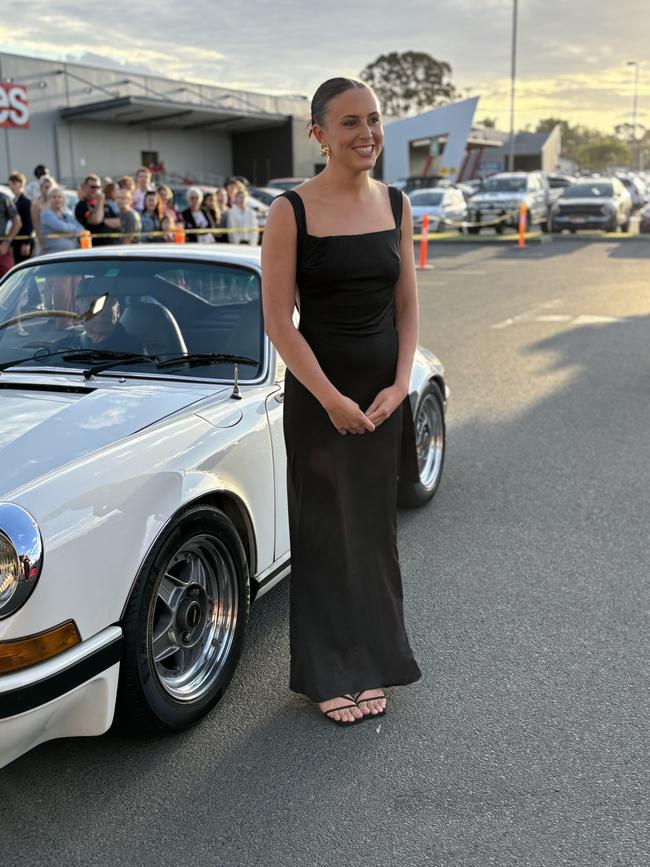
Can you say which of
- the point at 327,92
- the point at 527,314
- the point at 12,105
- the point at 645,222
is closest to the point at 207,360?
the point at 327,92

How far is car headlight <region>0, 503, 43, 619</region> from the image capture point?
2289 millimetres

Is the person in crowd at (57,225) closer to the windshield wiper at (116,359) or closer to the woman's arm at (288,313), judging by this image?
the windshield wiper at (116,359)

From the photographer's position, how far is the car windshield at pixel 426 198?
2800cm

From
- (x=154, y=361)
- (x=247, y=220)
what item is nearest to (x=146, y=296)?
(x=154, y=361)

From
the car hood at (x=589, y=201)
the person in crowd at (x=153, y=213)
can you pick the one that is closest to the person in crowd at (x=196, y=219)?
the person in crowd at (x=153, y=213)

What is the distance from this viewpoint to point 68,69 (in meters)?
46.2

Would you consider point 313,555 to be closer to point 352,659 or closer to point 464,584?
point 352,659

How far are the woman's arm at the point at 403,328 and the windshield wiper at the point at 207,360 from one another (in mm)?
797

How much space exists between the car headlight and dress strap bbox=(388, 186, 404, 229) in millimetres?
1498

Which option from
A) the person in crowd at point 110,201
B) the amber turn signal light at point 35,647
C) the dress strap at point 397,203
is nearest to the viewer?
the amber turn signal light at point 35,647

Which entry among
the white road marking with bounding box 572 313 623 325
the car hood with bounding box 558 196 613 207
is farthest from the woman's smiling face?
the car hood with bounding box 558 196 613 207

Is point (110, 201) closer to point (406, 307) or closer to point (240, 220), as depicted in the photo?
point (240, 220)

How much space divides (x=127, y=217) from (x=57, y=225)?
1119mm

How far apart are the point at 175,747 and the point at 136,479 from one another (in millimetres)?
909
